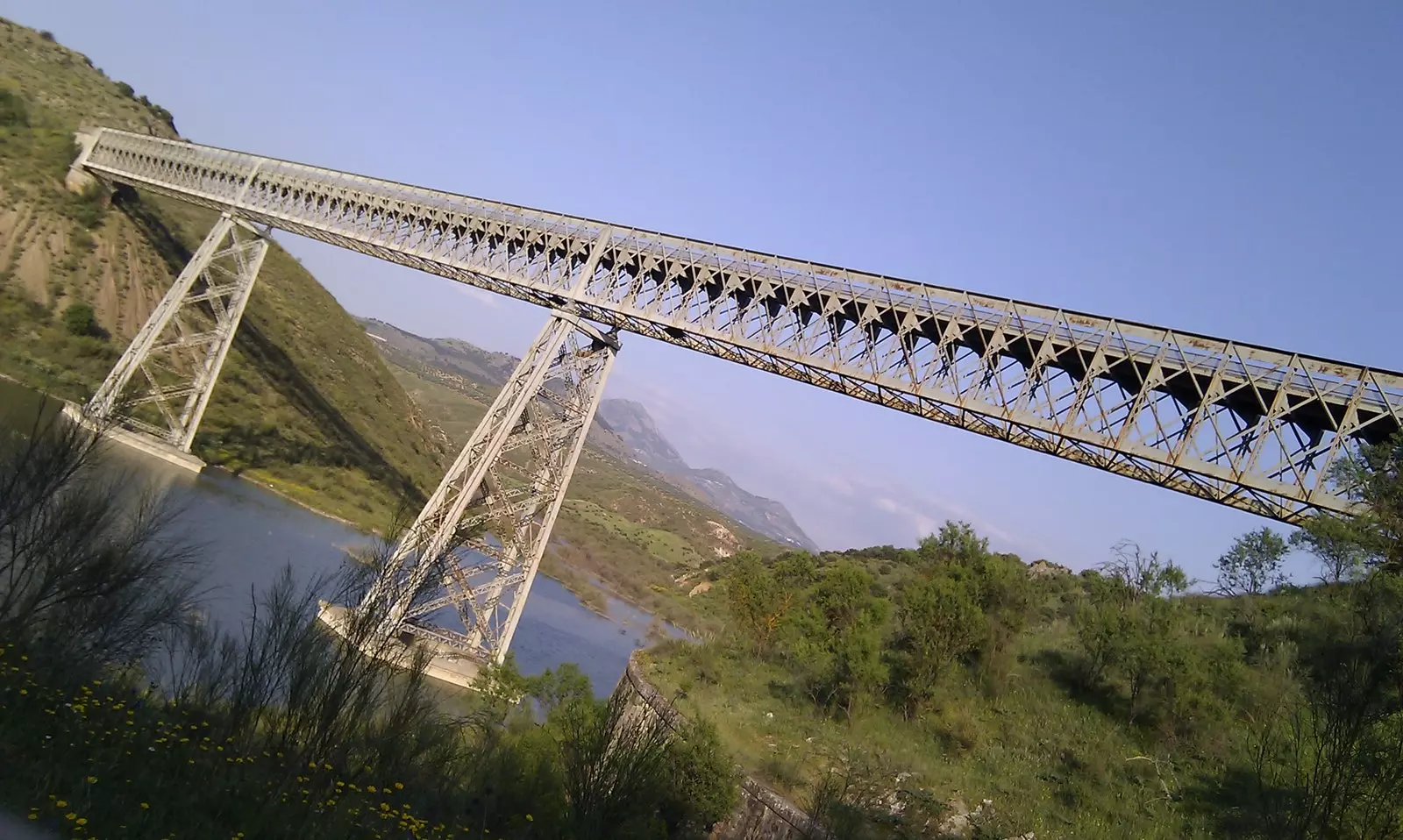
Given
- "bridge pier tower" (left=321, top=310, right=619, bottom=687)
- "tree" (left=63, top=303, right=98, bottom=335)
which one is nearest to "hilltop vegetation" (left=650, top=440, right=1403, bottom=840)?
"bridge pier tower" (left=321, top=310, right=619, bottom=687)

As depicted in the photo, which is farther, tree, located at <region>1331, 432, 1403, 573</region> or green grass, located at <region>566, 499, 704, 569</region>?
green grass, located at <region>566, 499, 704, 569</region>

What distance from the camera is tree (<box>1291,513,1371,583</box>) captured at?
912cm

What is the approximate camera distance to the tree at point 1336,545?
9.12 m

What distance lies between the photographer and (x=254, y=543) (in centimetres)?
2302

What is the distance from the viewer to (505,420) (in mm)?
17359

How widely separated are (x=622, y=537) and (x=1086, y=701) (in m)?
75.5

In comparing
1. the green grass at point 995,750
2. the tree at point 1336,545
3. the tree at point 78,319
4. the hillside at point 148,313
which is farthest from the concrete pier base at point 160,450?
the tree at point 1336,545

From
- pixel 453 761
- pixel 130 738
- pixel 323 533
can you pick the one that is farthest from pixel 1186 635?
pixel 323 533

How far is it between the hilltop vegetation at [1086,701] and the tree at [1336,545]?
5cm

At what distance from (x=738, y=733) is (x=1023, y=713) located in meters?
4.77

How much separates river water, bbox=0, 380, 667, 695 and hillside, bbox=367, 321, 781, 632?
656 centimetres

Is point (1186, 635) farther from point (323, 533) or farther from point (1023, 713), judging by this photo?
point (323, 533)

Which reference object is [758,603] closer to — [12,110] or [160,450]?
[160,450]

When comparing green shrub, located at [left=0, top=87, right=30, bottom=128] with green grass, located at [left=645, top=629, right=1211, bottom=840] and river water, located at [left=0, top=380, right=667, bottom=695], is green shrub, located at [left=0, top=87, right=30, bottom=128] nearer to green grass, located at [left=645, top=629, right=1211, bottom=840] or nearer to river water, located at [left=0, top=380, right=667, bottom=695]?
river water, located at [left=0, top=380, right=667, bottom=695]
